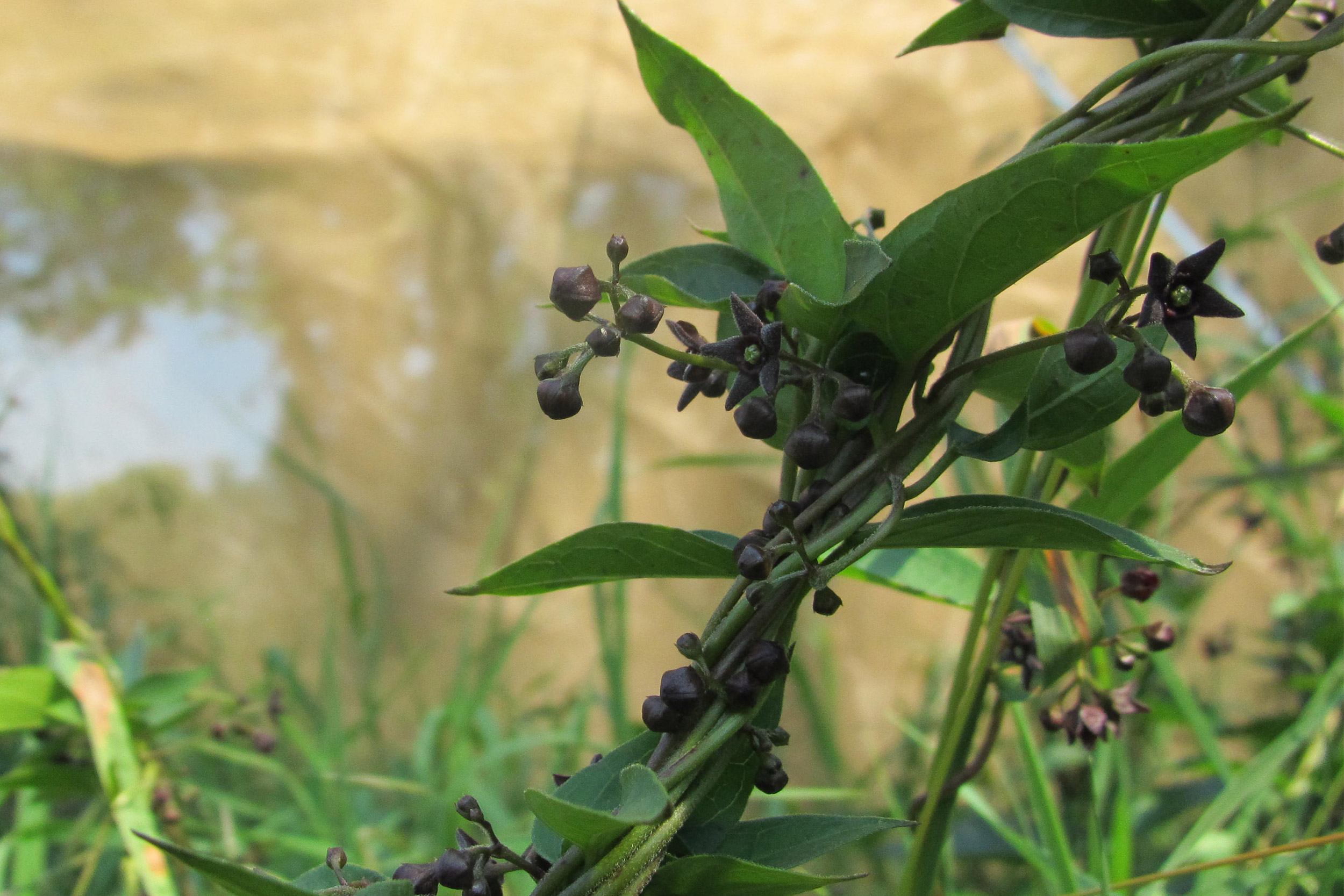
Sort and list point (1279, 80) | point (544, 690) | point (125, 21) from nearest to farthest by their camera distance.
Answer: point (1279, 80) → point (125, 21) → point (544, 690)

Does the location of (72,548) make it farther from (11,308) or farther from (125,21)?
(125,21)

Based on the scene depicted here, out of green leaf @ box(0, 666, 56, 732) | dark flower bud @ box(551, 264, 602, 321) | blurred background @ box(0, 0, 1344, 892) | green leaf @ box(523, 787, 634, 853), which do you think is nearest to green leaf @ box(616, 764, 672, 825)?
green leaf @ box(523, 787, 634, 853)

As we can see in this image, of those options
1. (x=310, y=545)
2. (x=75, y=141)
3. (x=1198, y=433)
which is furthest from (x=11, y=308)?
(x=1198, y=433)

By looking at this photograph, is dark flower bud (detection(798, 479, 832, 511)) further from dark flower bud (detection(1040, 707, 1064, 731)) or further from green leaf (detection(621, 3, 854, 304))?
dark flower bud (detection(1040, 707, 1064, 731))

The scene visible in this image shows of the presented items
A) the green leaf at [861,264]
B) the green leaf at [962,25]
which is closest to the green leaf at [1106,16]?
the green leaf at [962,25]

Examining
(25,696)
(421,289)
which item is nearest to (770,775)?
(25,696)

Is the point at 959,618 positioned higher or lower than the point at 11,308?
lower
